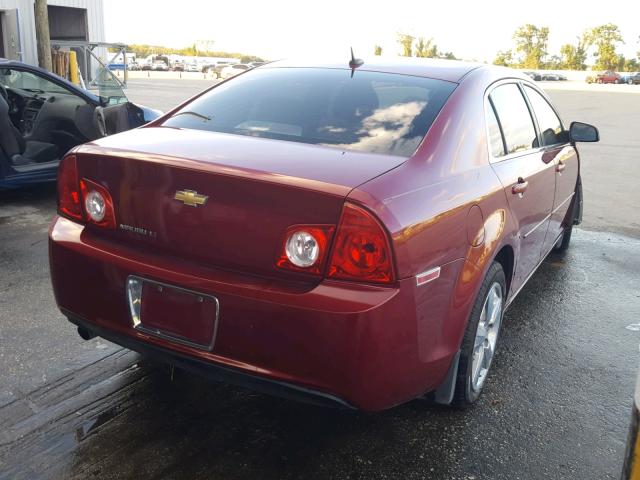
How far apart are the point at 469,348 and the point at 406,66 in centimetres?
149

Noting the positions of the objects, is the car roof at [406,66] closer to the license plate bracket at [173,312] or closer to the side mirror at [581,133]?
the side mirror at [581,133]

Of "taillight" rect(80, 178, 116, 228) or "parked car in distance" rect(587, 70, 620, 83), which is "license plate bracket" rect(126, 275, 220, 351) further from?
"parked car in distance" rect(587, 70, 620, 83)

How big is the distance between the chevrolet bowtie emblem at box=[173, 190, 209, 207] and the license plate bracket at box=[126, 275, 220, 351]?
306 millimetres

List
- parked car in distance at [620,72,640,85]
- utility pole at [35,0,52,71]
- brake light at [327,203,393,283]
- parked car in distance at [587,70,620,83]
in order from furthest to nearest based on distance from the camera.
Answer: parked car in distance at [620,72,640,85], parked car in distance at [587,70,620,83], utility pole at [35,0,52,71], brake light at [327,203,393,283]

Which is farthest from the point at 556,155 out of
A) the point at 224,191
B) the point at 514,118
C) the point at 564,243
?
the point at 224,191

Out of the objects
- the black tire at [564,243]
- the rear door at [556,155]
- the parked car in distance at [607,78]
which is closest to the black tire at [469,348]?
the rear door at [556,155]

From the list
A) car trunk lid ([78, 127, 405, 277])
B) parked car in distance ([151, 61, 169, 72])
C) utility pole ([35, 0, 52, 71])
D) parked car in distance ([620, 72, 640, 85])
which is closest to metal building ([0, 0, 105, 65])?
utility pole ([35, 0, 52, 71])

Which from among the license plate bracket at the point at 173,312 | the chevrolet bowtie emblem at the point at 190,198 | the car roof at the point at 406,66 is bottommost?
the license plate bracket at the point at 173,312

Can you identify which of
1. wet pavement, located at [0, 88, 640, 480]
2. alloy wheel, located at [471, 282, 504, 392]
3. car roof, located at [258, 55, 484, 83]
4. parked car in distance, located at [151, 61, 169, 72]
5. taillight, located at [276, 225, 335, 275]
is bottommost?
parked car in distance, located at [151, 61, 169, 72]

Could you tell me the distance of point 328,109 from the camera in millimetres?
2857

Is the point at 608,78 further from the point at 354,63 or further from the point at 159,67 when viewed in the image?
the point at 354,63

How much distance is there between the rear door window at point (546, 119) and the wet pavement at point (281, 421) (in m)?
1.30

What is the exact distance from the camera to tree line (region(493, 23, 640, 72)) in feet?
253

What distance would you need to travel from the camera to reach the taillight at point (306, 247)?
2090 millimetres
